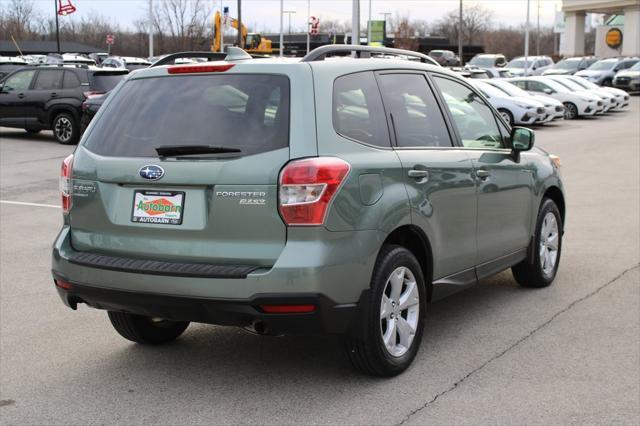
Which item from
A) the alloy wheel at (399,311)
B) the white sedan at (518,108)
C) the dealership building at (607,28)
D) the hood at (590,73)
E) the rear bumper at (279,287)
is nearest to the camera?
the rear bumper at (279,287)

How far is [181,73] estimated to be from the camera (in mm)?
4828

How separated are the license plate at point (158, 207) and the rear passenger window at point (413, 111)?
135 centimetres

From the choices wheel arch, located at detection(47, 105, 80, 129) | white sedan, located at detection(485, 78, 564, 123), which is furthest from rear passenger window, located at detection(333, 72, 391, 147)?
white sedan, located at detection(485, 78, 564, 123)

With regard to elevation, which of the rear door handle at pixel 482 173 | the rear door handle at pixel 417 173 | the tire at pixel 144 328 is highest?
the rear door handle at pixel 417 173

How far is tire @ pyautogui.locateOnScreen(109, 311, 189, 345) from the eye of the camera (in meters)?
5.45

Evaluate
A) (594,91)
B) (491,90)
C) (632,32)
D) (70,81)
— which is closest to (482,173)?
(70,81)

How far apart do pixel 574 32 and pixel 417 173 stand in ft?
246

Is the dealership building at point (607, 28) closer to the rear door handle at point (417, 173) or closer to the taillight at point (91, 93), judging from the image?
the taillight at point (91, 93)

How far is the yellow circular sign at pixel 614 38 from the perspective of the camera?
253 feet

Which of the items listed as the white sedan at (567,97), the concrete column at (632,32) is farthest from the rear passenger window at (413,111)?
the concrete column at (632,32)

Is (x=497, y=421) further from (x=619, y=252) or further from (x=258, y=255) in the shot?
(x=619, y=252)

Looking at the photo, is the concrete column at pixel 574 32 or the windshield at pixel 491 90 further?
the concrete column at pixel 574 32

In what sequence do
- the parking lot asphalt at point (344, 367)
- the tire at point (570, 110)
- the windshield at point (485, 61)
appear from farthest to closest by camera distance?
1. the windshield at point (485, 61)
2. the tire at point (570, 110)
3. the parking lot asphalt at point (344, 367)

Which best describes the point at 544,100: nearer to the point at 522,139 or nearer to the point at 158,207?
the point at 522,139
